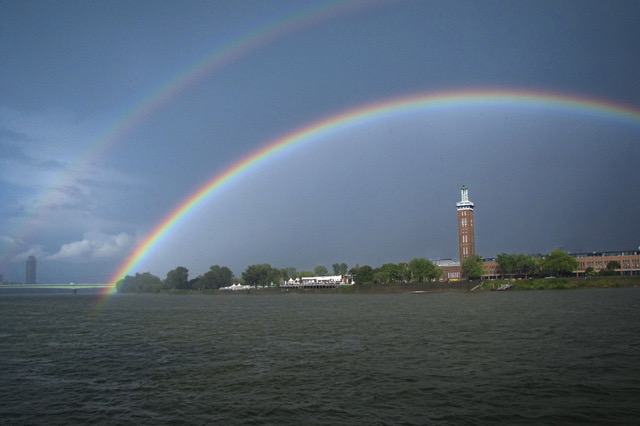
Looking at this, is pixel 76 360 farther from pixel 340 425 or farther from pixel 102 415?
pixel 340 425

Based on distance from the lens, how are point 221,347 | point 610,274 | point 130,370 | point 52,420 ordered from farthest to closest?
point 610,274, point 221,347, point 130,370, point 52,420

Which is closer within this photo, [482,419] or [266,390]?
[482,419]

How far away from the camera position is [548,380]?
25750mm

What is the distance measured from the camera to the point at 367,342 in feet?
139

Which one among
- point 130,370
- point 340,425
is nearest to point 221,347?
point 130,370

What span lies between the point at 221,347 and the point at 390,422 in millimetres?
25260

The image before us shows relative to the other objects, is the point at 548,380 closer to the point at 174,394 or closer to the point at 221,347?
the point at 174,394

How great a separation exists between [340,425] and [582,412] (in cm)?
995

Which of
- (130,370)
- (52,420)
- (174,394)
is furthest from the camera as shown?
(130,370)

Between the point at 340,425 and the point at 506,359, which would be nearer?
the point at 340,425


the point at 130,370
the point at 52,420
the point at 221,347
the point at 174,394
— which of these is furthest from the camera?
the point at 221,347

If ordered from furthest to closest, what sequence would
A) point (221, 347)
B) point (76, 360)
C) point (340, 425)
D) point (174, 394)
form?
point (221, 347)
point (76, 360)
point (174, 394)
point (340, 425)

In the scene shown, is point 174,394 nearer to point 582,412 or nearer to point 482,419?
point 482,419

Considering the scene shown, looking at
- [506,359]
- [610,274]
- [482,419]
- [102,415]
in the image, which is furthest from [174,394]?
[610,274]
